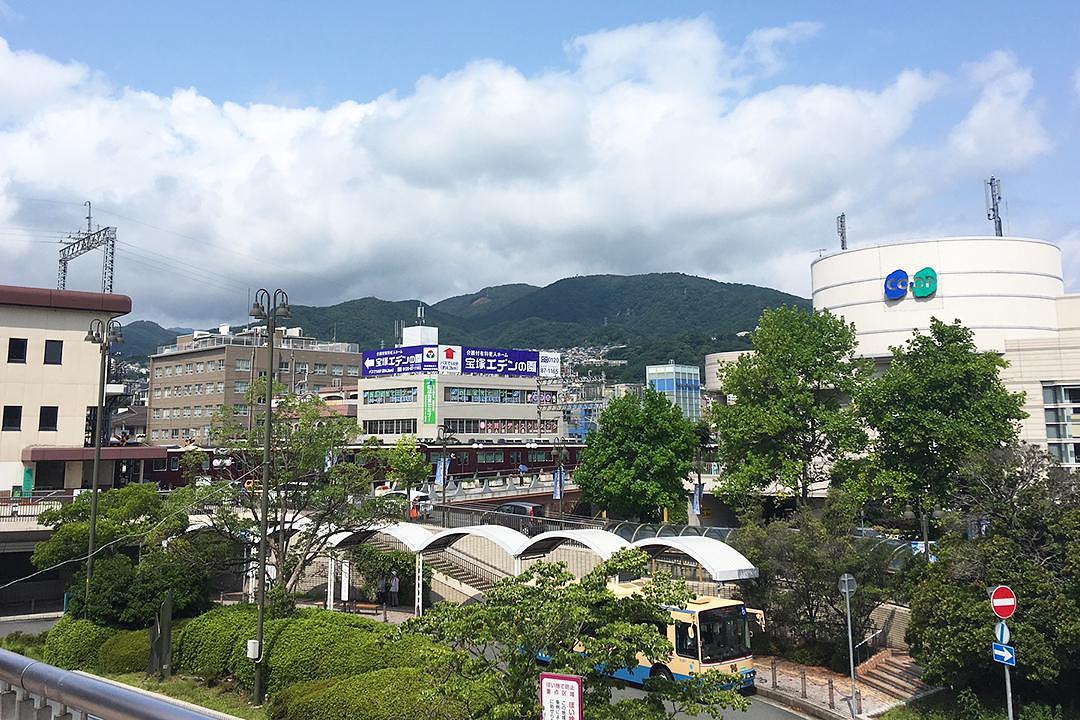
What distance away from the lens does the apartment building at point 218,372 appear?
90.0 m

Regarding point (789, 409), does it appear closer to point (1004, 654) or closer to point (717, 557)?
point (717, 557)

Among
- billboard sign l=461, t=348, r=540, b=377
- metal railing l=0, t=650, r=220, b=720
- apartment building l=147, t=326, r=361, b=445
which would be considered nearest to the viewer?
metal railing l=0, t=650, r=220, b=720

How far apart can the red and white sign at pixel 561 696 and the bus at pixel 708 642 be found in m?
12.1

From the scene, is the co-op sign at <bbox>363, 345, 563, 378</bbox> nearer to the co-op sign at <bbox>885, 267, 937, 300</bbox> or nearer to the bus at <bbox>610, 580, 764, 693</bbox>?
the co-op sign at <bbox>885, 267, 937, 300</bbox>

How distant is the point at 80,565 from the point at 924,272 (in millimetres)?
50008

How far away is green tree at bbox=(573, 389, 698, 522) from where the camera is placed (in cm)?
4516

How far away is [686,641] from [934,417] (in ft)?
61.4

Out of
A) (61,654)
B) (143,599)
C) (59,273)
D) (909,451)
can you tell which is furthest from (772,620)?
(59,273)

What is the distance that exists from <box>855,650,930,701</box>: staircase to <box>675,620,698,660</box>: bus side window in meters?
5.30

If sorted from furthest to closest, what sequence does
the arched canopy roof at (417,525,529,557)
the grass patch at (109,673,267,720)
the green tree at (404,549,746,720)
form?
the arched canopy roof at (417,525,529,557) → the grass patch at (109,673,267,720) → the green tree at (404,549,746,720)

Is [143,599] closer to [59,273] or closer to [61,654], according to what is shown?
[61,654]

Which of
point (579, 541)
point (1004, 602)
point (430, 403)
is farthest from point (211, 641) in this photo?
point (430, 403)

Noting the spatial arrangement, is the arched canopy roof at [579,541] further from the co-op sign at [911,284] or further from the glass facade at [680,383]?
the glass facade at [680,383]

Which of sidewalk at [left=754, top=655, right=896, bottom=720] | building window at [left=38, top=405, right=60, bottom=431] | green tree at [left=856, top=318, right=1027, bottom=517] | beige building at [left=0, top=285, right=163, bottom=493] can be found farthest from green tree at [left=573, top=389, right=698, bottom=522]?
building window at [left=38, top=405, right=60, bottom=431]
